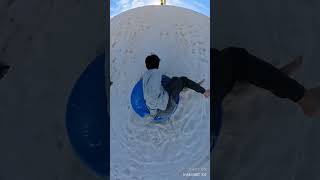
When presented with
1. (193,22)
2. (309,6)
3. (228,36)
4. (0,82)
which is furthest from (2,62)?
(309,6)

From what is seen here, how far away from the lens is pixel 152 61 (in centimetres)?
310

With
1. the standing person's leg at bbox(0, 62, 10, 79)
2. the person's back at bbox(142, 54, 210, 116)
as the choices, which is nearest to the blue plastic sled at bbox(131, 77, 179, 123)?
the person's back at bbox(142, 54, 210, 116)

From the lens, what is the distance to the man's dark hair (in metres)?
3.10

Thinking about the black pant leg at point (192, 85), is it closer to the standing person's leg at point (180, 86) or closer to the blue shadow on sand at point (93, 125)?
the standing person's leg at point (180, 86)

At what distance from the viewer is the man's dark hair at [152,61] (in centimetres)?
310

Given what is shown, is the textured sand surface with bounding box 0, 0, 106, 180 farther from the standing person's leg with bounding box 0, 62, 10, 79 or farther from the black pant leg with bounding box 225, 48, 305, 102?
the black pant leg with bounding box 225, 48, 305, 102

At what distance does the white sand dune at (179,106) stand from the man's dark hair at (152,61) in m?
0.03

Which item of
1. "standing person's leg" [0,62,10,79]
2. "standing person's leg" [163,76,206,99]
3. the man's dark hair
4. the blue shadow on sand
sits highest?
the man's dark hair

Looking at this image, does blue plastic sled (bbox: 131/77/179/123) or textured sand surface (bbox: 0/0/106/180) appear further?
blue plastic sled (bbox: 131/77/179/123)

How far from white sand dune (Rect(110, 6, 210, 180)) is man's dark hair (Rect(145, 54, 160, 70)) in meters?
0.03

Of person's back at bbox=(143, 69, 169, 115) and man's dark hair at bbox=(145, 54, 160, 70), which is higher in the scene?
man's dark hair at bbox=(145, 54, 160, 70)

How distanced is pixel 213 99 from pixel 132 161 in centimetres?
70

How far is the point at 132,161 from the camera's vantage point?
3.08 meters

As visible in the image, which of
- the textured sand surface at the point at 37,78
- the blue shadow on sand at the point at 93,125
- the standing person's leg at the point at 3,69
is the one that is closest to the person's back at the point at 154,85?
the blue shadow on sand at the point at 93,125
